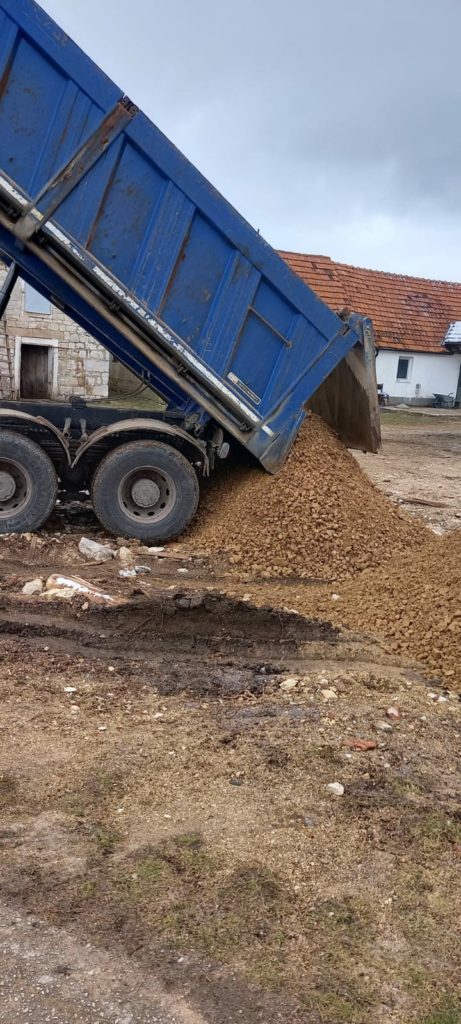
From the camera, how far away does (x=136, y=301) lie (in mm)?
6781

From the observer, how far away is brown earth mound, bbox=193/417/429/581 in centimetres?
680

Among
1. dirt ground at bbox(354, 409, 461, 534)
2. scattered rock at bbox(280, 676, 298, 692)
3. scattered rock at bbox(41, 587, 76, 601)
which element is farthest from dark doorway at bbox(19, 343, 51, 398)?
scattered rock at bbox(280, 676, 298, 692)

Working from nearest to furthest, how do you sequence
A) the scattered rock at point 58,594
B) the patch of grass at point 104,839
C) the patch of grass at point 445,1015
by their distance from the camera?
the patch of grass at point 445,1015 < the patch of grass at point 104,839 < the scattered rock at point 58,594

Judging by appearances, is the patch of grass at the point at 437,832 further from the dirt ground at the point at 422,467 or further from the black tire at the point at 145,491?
the dirt ground at the point at 422,467

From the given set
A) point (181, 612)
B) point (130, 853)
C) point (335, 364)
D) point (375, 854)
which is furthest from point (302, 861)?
point (335, 364)

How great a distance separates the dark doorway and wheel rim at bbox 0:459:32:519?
45.5ft

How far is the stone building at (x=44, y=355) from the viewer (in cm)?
1967

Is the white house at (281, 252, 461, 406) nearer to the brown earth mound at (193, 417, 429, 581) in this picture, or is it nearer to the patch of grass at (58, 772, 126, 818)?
the brown earth mound at (193, 417, 429, 581)

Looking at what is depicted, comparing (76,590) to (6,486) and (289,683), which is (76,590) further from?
(289,683)

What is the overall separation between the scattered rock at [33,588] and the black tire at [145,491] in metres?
1.52

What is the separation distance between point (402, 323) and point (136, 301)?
22.5 m

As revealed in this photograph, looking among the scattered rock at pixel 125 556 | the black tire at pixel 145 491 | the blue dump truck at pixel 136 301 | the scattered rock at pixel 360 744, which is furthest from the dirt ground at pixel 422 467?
the scattered rock at pixel 360 744

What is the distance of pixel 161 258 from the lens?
679 centimetres

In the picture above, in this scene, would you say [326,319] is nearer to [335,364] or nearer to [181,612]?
[335,364]
